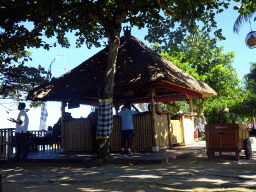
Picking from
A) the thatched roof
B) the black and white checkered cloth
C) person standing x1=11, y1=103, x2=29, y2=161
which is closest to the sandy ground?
the black and white checkered cloth

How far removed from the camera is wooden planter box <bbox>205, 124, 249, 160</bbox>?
824cm

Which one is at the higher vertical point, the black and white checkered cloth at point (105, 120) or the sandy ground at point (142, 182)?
the black and white checkered cloth at point (105, 120)

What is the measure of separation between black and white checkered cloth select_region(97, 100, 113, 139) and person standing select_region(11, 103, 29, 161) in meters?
2.84

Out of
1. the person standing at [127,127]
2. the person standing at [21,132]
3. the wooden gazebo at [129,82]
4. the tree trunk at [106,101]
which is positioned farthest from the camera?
the wooden gazebo at [129,82]

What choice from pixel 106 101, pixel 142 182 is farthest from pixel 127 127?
pixel 142 182

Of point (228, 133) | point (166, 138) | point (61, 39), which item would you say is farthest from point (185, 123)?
point (61, 39)

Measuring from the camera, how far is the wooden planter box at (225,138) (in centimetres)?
824

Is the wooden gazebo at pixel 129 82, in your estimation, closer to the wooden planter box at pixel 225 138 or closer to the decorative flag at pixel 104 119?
the decorative flag at pixel 104 119

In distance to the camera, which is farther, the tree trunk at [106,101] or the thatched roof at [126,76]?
the thatched roof at [126,76]

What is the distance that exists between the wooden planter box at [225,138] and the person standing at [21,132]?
6.26 meters

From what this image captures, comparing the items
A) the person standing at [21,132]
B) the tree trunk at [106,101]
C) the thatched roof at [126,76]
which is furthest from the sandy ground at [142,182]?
the thatched roof at [126,76]

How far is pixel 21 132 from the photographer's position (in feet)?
30.7

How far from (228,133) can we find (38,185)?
5.78 m

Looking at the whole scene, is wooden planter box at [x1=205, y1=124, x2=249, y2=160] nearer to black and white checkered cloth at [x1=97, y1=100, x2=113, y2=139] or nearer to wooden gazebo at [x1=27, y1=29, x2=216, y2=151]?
wooden gazebo at [x1=27, y1=29, x2=216, y2=151]
